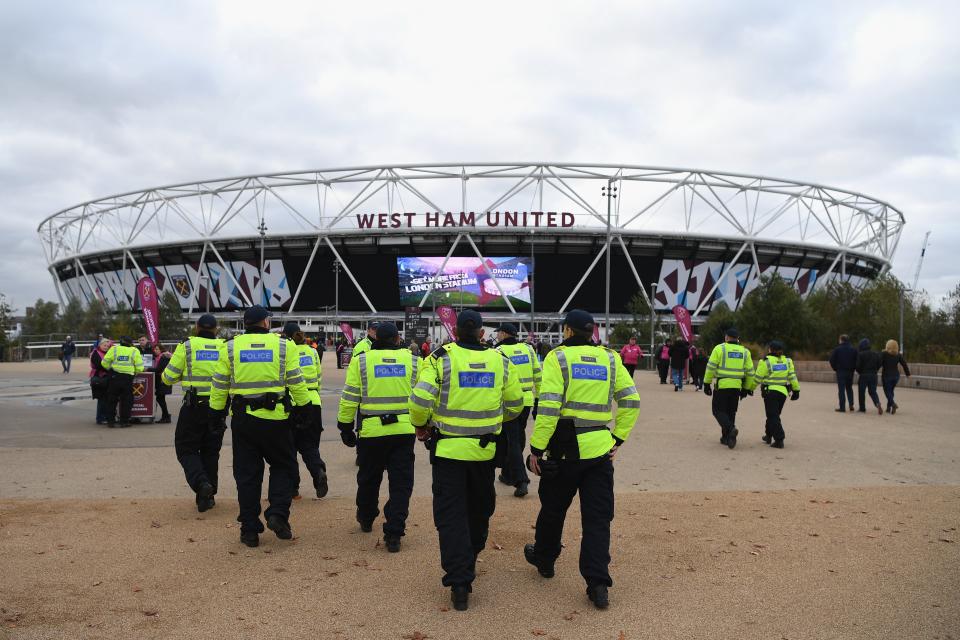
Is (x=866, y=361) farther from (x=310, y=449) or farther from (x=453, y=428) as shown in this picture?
(x=453, y=428)

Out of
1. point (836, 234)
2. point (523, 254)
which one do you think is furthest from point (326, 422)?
point (836, 234)

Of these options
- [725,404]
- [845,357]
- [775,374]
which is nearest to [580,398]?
[725,404]

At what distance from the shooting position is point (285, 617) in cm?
439

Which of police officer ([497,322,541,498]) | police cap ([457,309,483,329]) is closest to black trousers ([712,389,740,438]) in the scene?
police officer ([497,322,541,498])

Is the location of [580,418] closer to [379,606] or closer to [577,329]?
[577,329]

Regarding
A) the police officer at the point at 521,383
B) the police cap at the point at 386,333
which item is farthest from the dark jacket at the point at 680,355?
the police cap at the point at 386,333

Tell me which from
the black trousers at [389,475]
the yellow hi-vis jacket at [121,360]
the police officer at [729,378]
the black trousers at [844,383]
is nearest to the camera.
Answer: the black trousers at [389,475]

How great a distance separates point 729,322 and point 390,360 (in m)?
36.4

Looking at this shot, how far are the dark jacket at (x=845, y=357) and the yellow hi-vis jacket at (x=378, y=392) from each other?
41.5 ft

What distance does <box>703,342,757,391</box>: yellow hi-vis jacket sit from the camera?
36.8 feet

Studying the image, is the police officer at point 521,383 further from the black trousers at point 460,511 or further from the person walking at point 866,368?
the person walking at point 866,368

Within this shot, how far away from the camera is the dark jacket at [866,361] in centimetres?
1599

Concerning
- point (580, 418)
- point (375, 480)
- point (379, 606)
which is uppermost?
point (580, 418)

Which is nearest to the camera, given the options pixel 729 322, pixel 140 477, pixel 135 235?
pixel 140 477
